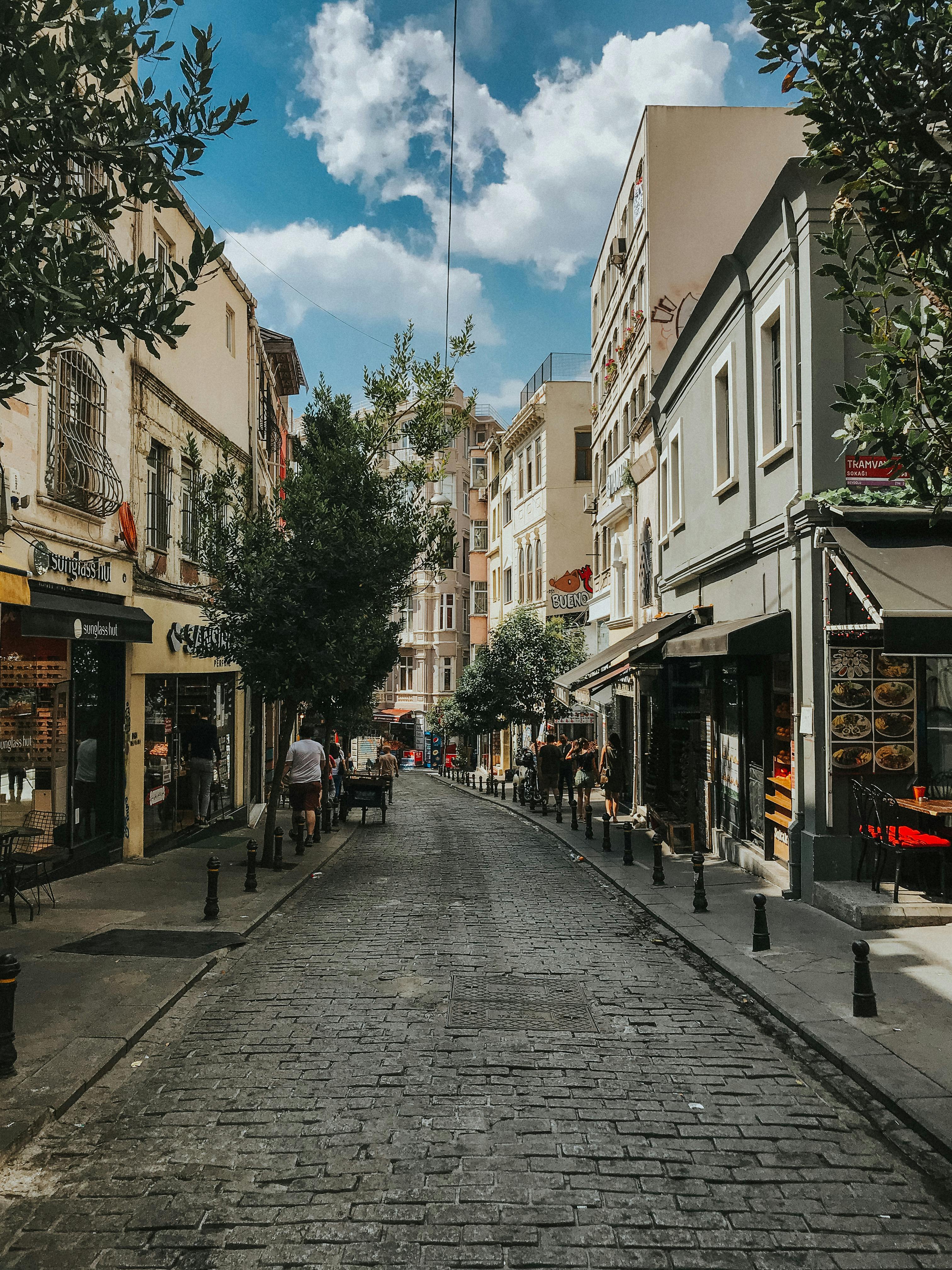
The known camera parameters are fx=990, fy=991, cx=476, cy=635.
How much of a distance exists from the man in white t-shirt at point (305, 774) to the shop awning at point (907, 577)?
863cm

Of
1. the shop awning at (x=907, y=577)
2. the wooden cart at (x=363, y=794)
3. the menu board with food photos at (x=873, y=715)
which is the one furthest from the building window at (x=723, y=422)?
the wooden cart at (x=363, y=794)

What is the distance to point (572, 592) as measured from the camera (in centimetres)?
3644

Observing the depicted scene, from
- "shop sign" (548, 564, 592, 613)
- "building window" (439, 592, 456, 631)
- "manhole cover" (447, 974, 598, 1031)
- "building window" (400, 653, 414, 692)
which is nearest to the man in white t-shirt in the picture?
"manhole cover" (447, 974, 598, 1031)

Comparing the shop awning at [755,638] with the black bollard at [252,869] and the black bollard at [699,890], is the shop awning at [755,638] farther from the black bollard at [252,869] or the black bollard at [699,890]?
the black bollard at [252,869]

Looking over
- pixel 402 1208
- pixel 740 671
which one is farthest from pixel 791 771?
pixel 402 1208

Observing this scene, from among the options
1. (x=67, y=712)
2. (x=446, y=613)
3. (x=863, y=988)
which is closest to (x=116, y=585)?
(x=67, y=712)

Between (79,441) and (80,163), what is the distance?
7.97 meters

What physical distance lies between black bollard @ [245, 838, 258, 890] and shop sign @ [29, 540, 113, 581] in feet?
11.6

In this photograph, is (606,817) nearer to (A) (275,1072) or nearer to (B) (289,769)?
(B) (289,769)

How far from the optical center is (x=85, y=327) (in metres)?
5.59

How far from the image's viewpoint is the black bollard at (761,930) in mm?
9227

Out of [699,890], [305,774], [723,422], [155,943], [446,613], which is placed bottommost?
[155,943]

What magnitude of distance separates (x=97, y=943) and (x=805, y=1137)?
23.1ft

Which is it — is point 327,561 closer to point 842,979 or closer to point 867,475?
point 867,475
